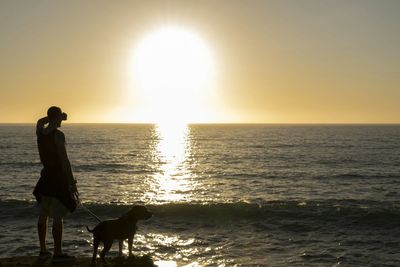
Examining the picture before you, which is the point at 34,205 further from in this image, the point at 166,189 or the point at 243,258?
the point at 243,258

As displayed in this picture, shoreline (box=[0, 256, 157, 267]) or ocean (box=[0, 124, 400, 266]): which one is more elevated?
shoreline (box=[0, 256, 157, 267])

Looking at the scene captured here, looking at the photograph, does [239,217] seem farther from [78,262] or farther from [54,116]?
[54,116]

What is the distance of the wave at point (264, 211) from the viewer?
19.1 m

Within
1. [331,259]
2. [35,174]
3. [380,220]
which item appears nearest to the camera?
[331,259]

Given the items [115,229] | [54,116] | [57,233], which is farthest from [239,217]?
[54,116]

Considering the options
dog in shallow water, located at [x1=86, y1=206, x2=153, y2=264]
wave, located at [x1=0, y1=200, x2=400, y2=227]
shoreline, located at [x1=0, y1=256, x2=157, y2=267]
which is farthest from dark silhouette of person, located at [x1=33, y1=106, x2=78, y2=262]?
wave, located at [x1=0, y1=200, x2=400, y2=227]

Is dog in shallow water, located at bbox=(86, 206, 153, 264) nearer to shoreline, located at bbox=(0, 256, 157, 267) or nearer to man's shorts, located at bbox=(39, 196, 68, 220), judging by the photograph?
shoreline, located at bbox=(0, 256, 157, 267)

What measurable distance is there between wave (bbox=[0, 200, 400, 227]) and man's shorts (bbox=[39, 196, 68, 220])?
11.2 metres

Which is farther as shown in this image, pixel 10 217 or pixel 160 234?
pixel 10 217

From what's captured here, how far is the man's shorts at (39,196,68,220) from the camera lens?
27.1 ft

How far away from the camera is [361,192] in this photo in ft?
90.7

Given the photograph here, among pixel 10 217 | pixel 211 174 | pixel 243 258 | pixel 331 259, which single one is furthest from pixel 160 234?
pixel 211 174

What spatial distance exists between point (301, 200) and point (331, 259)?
11.5 metres

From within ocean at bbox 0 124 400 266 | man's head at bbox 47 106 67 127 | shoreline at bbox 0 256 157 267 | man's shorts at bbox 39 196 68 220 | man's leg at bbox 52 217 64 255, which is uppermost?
man's head at bbox 47 106 67 127
